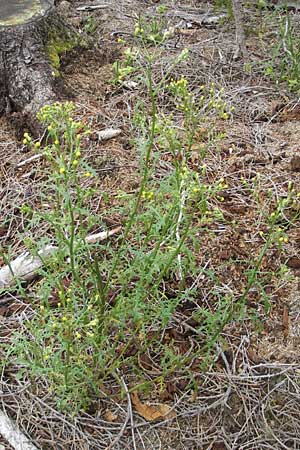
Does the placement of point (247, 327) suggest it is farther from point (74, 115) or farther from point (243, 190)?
point (74, 115)

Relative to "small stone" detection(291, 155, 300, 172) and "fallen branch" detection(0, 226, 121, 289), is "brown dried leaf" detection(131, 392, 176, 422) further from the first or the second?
"small stone" detection(291, 155, 300, 172)

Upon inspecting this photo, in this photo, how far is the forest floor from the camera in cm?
225

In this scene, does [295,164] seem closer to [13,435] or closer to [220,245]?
[220,245]

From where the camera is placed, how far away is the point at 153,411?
7.50 feet

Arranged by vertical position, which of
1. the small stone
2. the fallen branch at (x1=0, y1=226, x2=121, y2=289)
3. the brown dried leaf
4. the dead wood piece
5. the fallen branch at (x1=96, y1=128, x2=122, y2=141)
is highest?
the dead wood piece

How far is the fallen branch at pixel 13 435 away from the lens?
2.18m

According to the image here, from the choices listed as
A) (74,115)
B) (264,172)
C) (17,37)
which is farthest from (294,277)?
(17,37)

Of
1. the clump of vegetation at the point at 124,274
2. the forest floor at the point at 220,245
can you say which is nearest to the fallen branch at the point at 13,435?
the forest floor at the point at 220,245

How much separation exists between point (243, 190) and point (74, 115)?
112cm

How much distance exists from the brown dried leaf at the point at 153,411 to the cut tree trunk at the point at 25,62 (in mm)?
1759

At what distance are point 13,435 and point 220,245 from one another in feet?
4.00

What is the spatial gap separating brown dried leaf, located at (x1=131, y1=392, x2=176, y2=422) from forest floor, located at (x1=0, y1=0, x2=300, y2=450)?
1 cm

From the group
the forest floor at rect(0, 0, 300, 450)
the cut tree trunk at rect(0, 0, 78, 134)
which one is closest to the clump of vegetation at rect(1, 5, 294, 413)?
the forest floor at rect(0, 0, 300, 450)

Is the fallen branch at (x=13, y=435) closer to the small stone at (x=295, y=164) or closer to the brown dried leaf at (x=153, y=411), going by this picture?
the brown dried leaf at (x=153, y=411)
